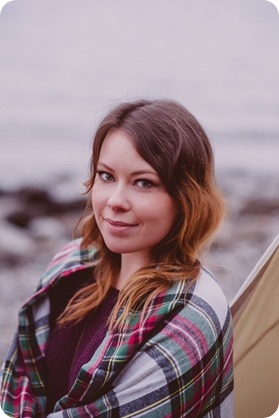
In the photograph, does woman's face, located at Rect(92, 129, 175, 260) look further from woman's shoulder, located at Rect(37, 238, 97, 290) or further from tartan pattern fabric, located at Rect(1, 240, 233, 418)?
woman's shoulder, located at Rect(37, 238, 97, 290)

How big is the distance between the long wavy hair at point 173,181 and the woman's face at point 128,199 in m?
0.02

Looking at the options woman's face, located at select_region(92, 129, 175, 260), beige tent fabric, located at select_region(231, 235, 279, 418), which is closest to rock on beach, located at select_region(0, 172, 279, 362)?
beige tent fabric, located at select_region(231, 235, 279, 418)

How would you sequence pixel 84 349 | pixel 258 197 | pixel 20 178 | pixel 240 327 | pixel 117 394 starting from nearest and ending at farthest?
1. pixel 117 394
2. pixel 84 349
3. pixel 240 327
4. pixel 258 197
5. pixel 20 178

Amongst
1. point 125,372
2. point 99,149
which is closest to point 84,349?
point 125,372

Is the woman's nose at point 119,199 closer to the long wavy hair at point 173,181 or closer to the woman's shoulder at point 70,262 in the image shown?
the long wavy hair at point 173,181

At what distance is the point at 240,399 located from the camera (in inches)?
45.0

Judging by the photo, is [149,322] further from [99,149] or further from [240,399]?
[240,399]

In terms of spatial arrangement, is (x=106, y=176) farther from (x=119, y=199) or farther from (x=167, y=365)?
(x=167, y=365)

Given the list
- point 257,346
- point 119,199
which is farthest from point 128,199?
point 257,346

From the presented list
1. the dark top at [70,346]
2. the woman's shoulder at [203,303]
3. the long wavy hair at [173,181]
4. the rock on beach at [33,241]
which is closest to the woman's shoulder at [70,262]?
the dark top at [70,346]

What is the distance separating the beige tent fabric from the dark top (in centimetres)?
28

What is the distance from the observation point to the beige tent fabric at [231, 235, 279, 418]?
1.07 metres

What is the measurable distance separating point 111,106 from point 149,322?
0.40m

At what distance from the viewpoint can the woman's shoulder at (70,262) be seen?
3.73 ft
